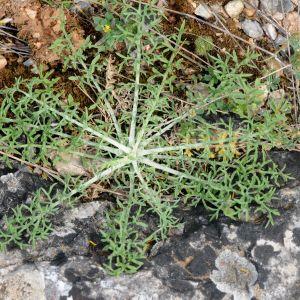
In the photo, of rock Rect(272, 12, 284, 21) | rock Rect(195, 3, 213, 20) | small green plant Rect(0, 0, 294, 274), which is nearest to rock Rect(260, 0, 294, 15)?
rock Rect(272, 12, 284, 21)

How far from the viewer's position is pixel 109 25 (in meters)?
3.21

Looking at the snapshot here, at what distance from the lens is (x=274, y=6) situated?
11.2ft

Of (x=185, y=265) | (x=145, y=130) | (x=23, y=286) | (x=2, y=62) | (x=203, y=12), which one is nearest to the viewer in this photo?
(x=23, y=286)

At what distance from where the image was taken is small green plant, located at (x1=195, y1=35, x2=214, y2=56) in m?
3.30

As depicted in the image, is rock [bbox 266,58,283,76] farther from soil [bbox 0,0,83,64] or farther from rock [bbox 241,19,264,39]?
soil [bbox 0,0,83,64]

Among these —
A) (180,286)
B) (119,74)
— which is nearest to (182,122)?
(119,74)

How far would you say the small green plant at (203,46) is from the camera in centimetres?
330

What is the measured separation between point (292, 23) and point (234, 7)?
1.37 feet

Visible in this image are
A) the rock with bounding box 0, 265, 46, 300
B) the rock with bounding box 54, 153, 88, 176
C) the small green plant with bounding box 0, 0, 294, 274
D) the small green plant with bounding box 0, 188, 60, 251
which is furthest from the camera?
the rock with bounding box 54, 153, 88, 176

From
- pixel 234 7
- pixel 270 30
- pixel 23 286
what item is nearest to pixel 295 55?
pixel 270 30

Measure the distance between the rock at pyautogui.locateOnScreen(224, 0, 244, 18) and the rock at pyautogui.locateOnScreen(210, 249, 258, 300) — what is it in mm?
1631

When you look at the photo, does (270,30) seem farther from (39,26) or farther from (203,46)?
(39,26)

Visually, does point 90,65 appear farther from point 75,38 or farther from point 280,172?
point 280,172

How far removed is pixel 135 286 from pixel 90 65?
1.35m
